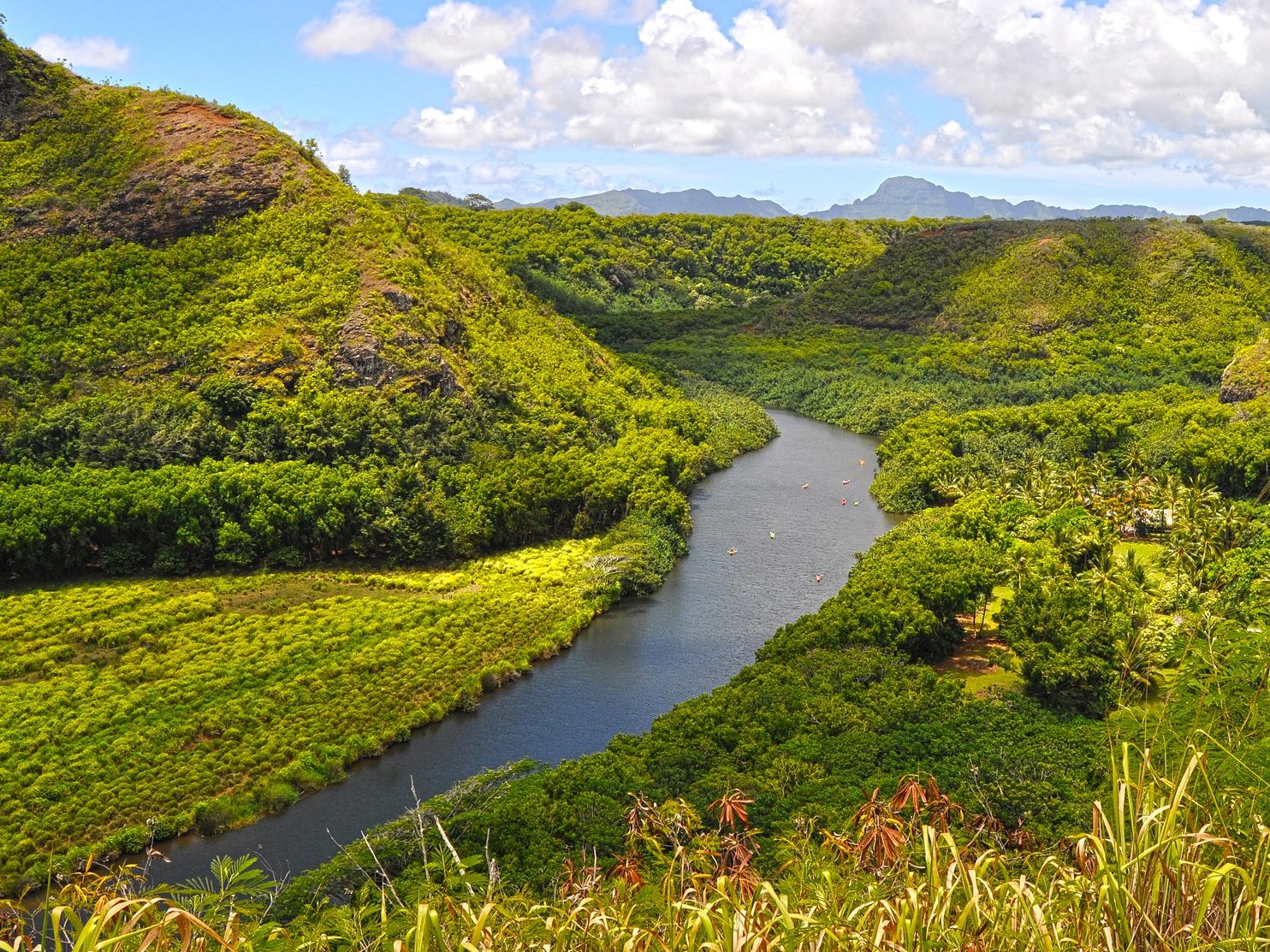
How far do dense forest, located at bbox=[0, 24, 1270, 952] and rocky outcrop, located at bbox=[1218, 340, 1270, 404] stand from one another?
40cm

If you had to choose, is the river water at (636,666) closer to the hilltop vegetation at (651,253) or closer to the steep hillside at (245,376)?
the steep hillside at (245,376)

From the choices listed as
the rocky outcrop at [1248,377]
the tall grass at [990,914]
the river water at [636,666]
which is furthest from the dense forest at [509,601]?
the river water at [636,666]

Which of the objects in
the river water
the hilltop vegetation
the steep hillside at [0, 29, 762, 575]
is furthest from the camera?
the hilltop vegetation

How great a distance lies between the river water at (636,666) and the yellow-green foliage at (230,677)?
1.07m

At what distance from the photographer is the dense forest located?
30.0ft

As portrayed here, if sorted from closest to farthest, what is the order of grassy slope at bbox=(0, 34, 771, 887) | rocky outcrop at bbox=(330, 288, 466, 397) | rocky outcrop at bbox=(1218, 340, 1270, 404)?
grassy slope at bbox=(0, 34, 771, 887)
rocky outcrop at bbox=(330, 288, 466, 397)
rocky outcrop at bbox=(1218, 340, 1270, 404)

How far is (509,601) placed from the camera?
2051 inches

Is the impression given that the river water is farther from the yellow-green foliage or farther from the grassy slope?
the grassy slope

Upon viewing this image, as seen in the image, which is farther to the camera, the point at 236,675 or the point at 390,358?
the point at 390,358

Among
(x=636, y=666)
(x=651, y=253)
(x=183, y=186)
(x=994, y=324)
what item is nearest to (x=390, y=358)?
(x=183, y=186)

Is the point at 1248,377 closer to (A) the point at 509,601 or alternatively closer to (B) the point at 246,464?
(A) the point at 509,601

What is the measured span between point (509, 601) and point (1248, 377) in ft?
221

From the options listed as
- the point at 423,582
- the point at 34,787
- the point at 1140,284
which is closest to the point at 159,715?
the point at 34,787

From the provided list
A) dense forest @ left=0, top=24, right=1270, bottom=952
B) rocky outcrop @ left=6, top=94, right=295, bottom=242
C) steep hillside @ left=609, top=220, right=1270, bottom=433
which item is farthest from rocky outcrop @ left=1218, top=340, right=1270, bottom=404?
rocky outcrop @ left=6, top=94, right=295, bottom=242
